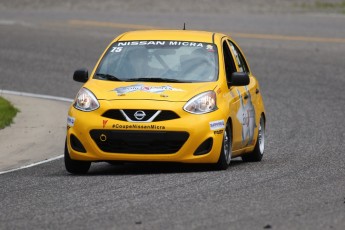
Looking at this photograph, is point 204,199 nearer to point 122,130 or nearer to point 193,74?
point 122,130

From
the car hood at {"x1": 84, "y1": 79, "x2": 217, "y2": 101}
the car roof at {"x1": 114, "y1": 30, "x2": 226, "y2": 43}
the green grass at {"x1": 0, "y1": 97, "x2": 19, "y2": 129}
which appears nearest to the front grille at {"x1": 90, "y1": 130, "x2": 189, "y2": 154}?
the car hood at {"x1": 84, "y1": 79, "x2": 217, "y2": 101}

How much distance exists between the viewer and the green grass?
17.1m

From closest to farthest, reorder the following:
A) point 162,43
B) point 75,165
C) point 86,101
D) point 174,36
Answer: point 86,101 < point 75,165 < point 162,43 < point 174,36

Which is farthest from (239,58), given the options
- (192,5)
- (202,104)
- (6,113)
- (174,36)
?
(192,5)

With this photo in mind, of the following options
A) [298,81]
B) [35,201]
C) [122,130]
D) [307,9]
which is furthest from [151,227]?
[307,9]

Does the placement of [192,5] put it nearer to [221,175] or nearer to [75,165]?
[75,165]

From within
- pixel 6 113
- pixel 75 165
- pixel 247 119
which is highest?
pixel 247 119

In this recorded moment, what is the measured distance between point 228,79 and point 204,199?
3.54 m

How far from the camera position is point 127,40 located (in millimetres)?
13445

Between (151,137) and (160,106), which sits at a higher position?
(160,106)

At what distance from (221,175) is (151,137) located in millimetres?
779

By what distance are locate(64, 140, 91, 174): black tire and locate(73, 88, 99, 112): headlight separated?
469 millimetres

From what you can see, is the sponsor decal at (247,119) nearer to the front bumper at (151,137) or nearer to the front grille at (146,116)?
the front bumper at (151,137)

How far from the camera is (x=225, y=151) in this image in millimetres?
12312
